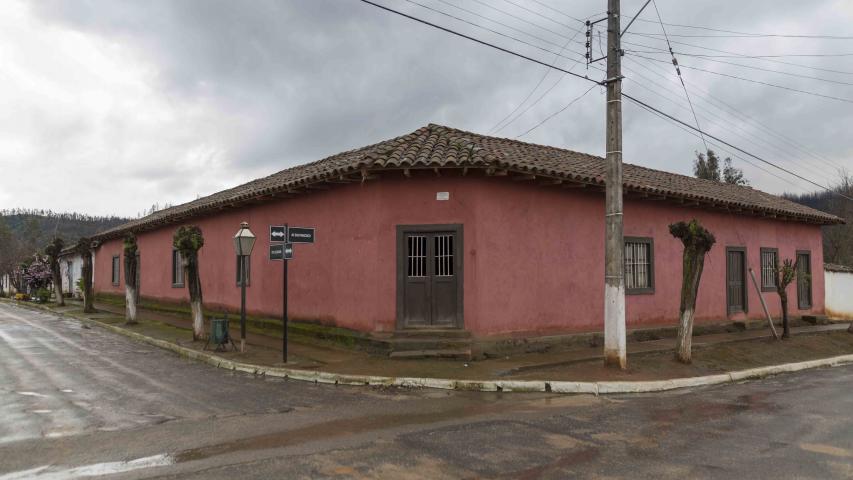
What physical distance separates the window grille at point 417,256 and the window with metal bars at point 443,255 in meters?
0.24

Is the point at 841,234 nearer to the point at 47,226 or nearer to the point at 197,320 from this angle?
the point at 197,320

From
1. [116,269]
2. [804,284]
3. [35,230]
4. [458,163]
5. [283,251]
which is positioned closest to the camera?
[283,251]

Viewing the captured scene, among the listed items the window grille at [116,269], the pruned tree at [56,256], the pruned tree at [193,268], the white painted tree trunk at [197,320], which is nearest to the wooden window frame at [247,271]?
the pruned tree at [193,268]

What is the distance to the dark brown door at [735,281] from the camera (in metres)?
16.6

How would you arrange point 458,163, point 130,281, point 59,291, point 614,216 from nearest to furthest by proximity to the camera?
point 614,216 → point 458,163 → point 130,281 → point 59,291

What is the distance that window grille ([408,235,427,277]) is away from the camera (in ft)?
36.9

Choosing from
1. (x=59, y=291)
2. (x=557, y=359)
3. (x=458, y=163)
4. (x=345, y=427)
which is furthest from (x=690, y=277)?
(x=59, y=291)

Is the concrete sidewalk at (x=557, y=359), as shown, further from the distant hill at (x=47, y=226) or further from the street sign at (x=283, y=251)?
the distant hill at (x=47, y=226)

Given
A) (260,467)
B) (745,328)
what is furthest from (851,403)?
(745,328)

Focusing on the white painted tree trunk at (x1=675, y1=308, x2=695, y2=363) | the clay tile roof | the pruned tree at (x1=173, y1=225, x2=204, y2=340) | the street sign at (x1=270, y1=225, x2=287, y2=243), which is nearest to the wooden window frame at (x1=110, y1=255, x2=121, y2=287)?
the clay tile roof

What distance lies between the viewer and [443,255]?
1118cm

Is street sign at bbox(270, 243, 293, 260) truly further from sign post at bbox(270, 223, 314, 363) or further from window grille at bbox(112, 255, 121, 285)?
window grille at bbox(112, 255, 121, 285)

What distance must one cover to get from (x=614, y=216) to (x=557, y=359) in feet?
9.45

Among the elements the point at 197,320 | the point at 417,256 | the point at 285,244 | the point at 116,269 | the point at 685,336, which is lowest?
the point at 685,336
